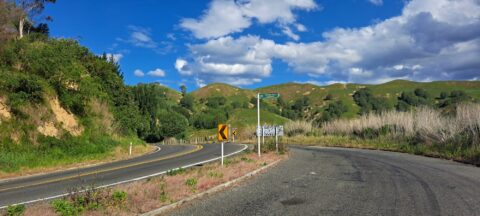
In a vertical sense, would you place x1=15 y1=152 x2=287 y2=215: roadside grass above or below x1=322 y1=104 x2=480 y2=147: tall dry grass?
below

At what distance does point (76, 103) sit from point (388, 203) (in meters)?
26.4

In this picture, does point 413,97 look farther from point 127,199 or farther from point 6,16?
point 127,199

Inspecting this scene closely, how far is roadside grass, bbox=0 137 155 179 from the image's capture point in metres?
20.2

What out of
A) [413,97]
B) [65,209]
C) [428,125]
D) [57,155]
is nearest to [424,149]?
[428,125]

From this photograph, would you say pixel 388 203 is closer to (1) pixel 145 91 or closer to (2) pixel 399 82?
(1) pixel 145 91

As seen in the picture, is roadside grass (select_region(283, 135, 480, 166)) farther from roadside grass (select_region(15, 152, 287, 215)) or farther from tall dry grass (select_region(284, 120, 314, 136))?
tall dry grass (select_region(284, 120, 314, 136))

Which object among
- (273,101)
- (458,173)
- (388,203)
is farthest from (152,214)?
(273,101)

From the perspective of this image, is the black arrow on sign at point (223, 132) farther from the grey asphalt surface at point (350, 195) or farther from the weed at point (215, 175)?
the weed at point (215, 175)

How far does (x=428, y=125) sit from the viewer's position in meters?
31.0

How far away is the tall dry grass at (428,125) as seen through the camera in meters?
25.2

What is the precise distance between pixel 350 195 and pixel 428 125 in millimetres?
23784

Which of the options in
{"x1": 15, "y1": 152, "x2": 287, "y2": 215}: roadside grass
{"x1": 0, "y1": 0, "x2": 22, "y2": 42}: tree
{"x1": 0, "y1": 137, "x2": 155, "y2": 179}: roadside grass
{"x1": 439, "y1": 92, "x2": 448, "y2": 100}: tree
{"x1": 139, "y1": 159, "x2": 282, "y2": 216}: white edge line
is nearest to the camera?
{"x1": 15, "y1": 152, "x2": 287, "y2": 215}: roadside grass

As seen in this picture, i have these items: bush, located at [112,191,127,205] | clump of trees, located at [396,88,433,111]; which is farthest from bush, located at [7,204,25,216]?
clump of trees, located at [396,88,433,111]

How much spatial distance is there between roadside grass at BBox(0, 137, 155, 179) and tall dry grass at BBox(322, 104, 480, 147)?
880 inches
